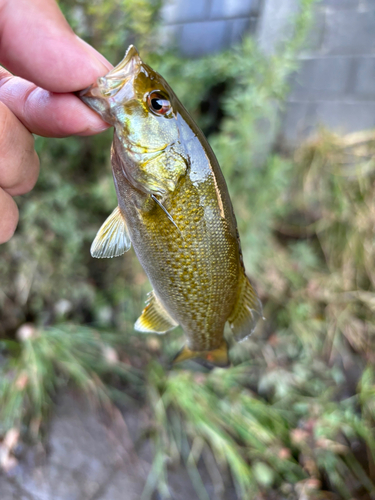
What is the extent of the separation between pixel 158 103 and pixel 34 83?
29cm

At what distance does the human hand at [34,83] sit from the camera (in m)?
0.64

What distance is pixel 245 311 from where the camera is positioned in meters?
0.79

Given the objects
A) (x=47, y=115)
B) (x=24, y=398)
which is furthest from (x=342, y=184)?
(x=24, y=398)

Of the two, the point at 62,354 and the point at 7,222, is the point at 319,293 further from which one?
the point at 7,222

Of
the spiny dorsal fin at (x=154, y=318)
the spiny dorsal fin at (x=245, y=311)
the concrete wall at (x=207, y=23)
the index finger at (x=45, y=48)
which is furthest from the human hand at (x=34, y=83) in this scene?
the concrete wall at (x=207, y=23)

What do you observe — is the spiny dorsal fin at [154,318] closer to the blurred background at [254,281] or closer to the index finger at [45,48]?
the index finger at [45,48]

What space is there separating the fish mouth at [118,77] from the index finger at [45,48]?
0.13ft

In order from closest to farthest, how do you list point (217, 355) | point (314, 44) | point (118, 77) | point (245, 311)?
point (118, 77) → point (245, 311) → point (217, 355) → point (314, 44)

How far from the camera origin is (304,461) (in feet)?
5.03

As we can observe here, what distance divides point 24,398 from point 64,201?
37.8 inches

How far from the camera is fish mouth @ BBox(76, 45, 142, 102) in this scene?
0.62 m

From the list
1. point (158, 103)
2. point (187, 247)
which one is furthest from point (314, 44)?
point (187, 247)

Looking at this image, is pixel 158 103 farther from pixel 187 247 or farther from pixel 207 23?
pixel 207 23

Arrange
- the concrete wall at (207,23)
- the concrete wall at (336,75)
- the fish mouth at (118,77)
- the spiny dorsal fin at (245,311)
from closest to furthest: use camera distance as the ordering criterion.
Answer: the fish mouth at (118,77) < the spiny dorsal fin at (245,311) < the concrete wall at (336,75) < the concrete wall at (207,23)
